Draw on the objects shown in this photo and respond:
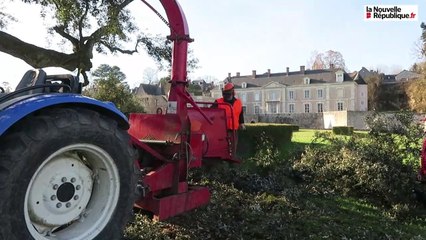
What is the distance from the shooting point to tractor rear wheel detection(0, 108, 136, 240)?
271 centimetres

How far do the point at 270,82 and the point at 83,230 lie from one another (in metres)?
80.8

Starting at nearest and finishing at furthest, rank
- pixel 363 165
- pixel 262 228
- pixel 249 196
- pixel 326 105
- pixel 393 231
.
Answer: pixel 262 228, pixel 393 231, pixel 249 196, pixel 363 165, pixel 326 105

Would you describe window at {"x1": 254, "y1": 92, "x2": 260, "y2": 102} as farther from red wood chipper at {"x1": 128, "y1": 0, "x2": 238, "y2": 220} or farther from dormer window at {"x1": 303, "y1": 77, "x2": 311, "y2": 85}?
red wood chipper at {"x1": 128, "y1": 0, "x2": 238, "y2": 220}

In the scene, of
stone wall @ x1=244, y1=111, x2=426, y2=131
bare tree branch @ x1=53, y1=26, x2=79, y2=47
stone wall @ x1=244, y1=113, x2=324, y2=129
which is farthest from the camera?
stone wall @ x1=244, y1=113, x2=324, y2=129

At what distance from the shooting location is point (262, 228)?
5.28m

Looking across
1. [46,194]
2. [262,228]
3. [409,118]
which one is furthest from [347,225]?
[46,194]

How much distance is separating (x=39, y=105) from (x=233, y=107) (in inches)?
182

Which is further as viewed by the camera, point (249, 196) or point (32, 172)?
point (249, 196)

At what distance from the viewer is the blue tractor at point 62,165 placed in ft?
8.95

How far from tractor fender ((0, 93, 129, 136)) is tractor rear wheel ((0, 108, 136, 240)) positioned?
0.21 feet

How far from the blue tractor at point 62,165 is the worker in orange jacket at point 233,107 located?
3.13 m

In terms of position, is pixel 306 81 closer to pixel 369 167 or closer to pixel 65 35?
pixel 65 35

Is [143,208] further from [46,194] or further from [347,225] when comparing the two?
[347,225]

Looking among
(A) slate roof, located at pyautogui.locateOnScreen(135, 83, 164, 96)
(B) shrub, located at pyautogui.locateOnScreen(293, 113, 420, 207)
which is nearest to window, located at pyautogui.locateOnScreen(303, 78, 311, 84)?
(A) slate roof, located at pyautogui.locateOnScreen(135, 83, 164, 96)
